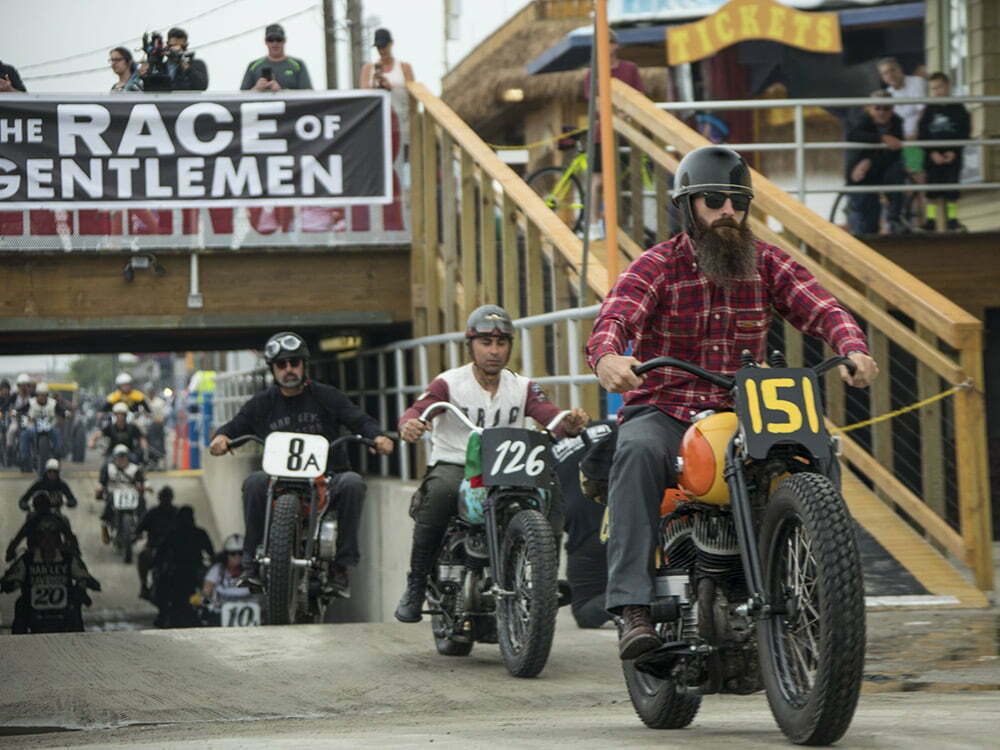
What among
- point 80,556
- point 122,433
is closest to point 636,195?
point 80,556

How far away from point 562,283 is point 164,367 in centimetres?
7021

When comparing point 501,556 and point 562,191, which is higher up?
point 562,191

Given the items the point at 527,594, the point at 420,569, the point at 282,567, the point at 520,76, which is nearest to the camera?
the point at 527,594

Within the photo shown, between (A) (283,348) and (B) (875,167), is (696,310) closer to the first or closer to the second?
(A) (283,348)

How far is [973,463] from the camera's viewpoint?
8781mm

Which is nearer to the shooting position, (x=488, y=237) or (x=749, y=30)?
(x=488, y=237)

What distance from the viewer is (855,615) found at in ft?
14.6

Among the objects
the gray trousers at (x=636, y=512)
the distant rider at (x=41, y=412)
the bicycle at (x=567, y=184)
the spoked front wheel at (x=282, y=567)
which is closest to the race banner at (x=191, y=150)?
the bicycle at (x=567, y=184)

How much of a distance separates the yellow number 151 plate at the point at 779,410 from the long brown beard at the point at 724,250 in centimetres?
61

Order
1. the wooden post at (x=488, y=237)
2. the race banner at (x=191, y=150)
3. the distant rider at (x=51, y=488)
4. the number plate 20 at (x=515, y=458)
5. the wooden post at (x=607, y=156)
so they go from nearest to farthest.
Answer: the number plate 20 at (x=515, y=458) < the wooden post at (x=607, y=156) < the wooden post at (x=488, y=237) < the race banner at (x=191, y=150) < the distant rider at (x=51, y=488)

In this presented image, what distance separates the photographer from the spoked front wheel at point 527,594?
727cm

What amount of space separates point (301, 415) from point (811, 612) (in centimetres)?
723

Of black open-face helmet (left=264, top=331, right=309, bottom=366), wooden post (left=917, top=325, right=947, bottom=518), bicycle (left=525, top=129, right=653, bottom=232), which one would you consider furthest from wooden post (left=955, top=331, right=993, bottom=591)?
bicycle (left=525, top=129, right=653, bottom=232)

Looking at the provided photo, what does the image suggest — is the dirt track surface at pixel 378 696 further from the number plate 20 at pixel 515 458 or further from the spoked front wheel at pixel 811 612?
the number plate 20 at pixel 515 458
